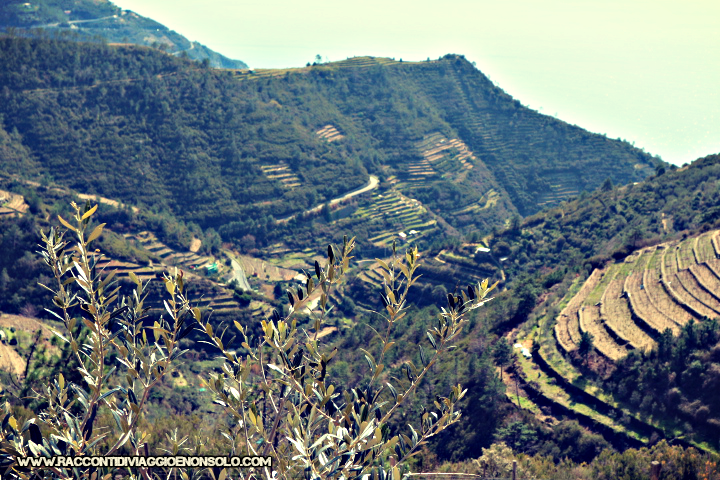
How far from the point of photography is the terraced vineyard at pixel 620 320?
92.1 ft

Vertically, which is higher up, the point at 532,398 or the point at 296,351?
the point at 296,351

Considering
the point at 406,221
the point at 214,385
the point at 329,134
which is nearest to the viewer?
the point at 214,385

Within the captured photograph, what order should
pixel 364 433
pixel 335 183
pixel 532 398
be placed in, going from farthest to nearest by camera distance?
pixel 335 183, pixel 532 398, pixel 364 433

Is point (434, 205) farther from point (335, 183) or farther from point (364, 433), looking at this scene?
point (364, 433)

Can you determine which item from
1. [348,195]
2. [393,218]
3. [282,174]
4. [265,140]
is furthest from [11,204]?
[393,218]

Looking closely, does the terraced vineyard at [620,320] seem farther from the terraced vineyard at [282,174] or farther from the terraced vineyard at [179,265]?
the terraced vineyard at [282,174]

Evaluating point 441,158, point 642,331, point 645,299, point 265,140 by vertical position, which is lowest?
point 642,331

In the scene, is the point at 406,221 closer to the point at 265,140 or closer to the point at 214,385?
the point at 265,140

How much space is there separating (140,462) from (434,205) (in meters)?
89.7

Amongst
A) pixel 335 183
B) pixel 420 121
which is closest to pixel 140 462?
pixel 335 183

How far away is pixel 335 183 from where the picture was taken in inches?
3696

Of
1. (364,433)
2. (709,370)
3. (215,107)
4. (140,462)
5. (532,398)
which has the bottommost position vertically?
(532,398)

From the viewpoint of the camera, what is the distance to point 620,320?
33.5 meters

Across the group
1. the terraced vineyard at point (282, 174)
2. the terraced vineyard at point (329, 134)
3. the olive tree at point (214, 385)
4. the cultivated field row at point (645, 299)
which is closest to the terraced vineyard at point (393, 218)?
the terraced vineyard at point (282, 174)
